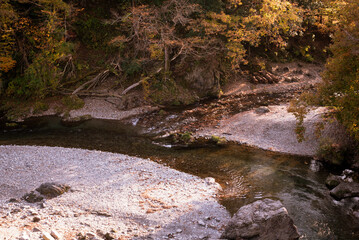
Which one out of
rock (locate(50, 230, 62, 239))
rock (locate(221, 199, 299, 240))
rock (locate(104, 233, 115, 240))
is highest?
rock (locate(221, 199, 299, 240))

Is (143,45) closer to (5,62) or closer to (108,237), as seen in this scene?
(5,62)

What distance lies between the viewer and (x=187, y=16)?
879 inches

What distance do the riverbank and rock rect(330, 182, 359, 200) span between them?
4420mm

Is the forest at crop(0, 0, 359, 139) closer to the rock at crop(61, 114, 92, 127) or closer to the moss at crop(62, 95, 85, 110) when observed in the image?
the moss at crop(62, 95, 85, 110)

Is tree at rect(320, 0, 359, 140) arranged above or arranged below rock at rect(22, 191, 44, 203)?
above

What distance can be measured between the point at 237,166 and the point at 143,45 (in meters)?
14.1

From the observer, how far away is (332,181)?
38.3ft

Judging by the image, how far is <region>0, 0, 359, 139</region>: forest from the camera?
21.4 metres

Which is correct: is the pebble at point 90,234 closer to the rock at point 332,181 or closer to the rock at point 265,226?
the rock at point 265,226

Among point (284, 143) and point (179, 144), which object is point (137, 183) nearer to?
point (179, 144)

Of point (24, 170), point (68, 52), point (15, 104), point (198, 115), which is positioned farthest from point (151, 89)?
point (24, 170)

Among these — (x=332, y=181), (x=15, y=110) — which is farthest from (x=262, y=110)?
(x=15, y=110)

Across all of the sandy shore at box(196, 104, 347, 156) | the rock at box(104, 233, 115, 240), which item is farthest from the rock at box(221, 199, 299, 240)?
the sandy shore at box(196, 104, 347, 156)

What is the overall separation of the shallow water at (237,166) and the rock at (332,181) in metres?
0.25
